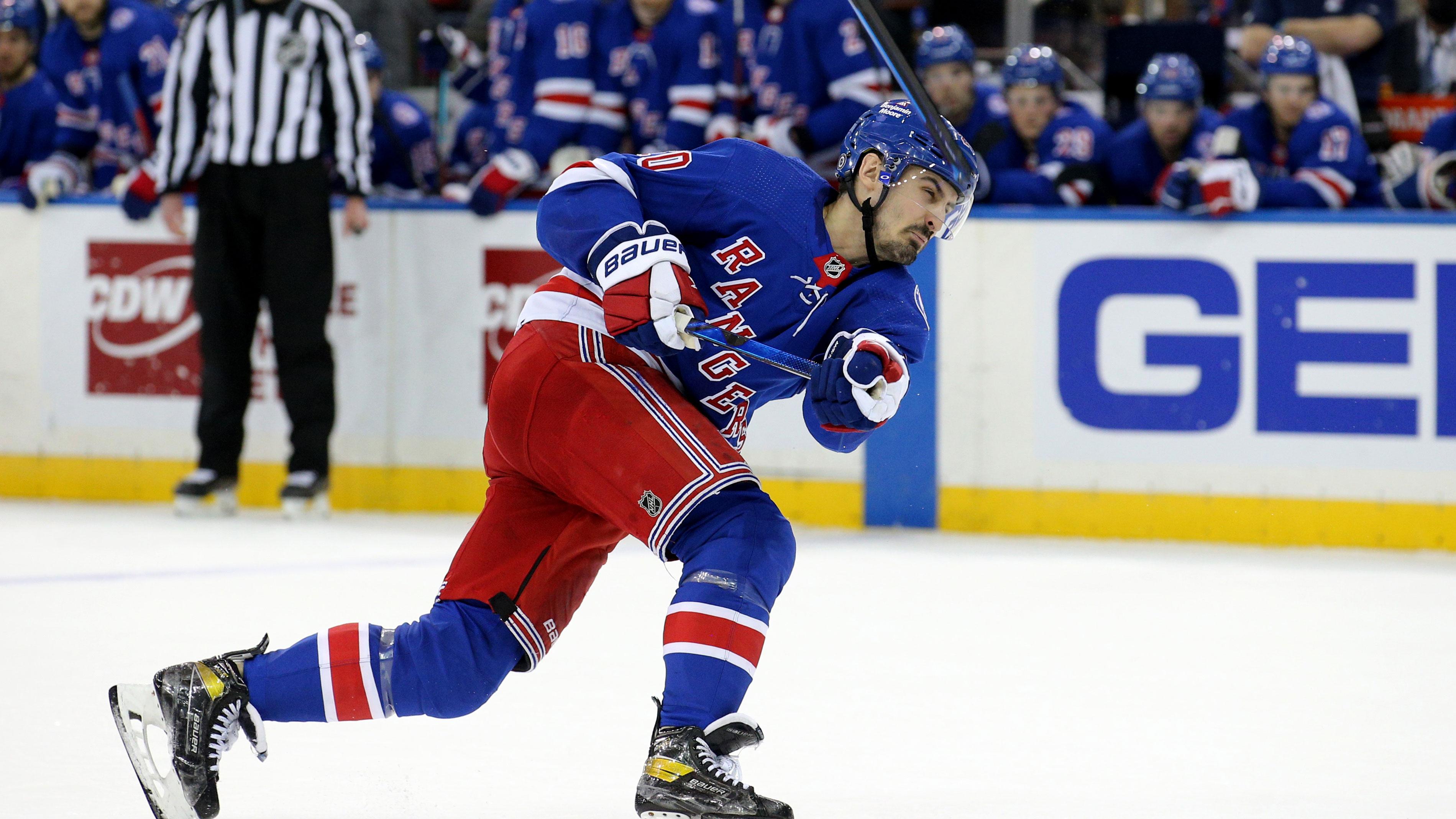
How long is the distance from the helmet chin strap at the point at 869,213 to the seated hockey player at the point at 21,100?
17.2ft

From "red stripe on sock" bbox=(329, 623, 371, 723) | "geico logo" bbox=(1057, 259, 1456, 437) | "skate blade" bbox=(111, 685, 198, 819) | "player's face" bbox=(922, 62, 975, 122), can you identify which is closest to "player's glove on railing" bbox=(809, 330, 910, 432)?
"red stripe on sock" bbox=(329, 623, 371, 723)

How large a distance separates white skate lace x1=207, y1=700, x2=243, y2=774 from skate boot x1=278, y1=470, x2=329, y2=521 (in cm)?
352

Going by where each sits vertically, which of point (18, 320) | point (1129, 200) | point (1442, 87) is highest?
point (1442, 87)

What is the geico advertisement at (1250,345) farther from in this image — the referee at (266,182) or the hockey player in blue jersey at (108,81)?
the hockey player in blue jersey at (108,81)

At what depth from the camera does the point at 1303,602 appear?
4.71 meters

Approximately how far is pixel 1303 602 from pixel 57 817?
11.0ft

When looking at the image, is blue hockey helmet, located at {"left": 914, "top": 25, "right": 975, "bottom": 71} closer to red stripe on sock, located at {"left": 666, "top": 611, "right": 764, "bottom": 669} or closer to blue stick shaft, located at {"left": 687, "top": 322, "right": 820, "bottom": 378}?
blue stick shaft, located at {"left": 687, "top": 322, "right": 820, "bottom": 378}

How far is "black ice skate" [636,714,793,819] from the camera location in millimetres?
2322

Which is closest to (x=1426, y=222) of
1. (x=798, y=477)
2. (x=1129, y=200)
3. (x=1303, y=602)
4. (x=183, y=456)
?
(x=1129, y=200)

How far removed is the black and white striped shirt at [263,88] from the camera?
5910 mm

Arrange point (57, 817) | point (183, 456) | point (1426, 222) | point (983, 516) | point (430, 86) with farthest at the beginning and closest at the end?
1. point (430, 86)
2. point (183, 456)
3. point (983, 516)
4. point (1426, 222)
5. point (57, 817)

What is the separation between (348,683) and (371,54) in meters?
5.50

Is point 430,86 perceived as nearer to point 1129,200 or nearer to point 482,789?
point 1129,200

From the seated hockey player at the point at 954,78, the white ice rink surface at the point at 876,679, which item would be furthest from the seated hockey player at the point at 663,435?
the seated hockey player at the point at 954,78
